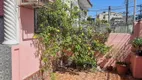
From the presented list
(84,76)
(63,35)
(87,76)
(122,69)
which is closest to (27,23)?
(63,35)

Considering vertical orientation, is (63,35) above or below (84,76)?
above

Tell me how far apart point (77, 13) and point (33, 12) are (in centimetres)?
210

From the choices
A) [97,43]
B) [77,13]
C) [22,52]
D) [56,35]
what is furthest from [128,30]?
[22,52]

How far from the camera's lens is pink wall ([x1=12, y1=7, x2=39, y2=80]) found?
4.45 metres

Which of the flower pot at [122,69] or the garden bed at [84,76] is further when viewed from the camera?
the flower pot at [122,69]

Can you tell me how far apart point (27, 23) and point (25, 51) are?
0.84 meters

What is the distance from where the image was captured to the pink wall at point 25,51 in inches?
175

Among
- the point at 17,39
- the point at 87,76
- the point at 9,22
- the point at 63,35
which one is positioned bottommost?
the point at 87,76

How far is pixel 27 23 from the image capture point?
205 inches

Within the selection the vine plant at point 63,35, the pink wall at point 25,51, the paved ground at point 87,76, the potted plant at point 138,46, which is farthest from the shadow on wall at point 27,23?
the potted plant at point 138,46

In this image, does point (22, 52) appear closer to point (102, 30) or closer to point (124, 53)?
point (102, 30)

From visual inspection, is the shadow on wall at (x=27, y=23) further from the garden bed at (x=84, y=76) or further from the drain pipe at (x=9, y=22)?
the garden bed at (x=84, y=76)

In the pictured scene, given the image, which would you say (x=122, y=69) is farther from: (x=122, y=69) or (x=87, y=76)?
(x=87, y=76)

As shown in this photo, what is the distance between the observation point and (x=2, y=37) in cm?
447
